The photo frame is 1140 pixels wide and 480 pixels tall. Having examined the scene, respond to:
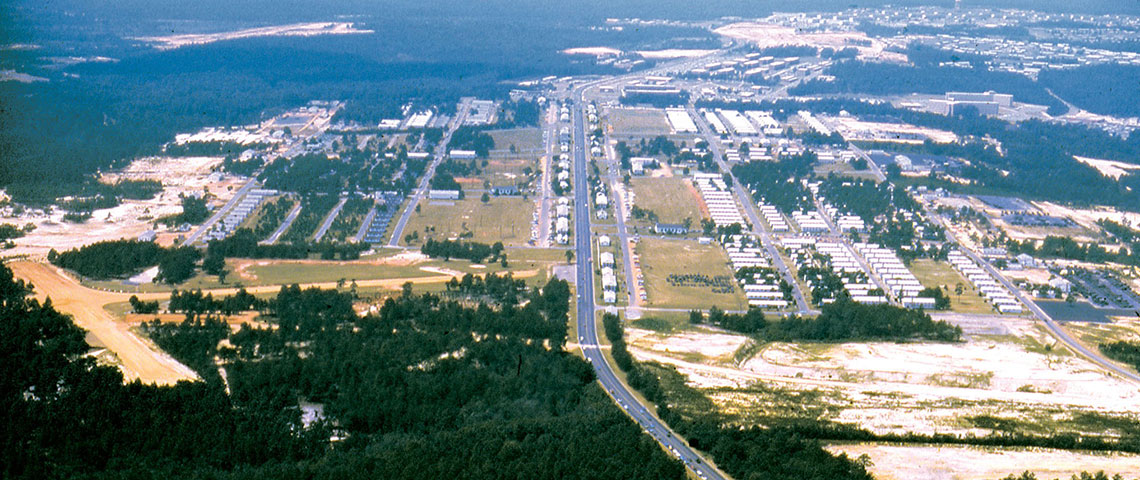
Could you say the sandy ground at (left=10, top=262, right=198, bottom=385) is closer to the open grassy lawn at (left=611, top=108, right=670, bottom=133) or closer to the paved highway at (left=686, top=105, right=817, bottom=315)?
the paved highway at (left=686, top=105, right=817, bottom=315)

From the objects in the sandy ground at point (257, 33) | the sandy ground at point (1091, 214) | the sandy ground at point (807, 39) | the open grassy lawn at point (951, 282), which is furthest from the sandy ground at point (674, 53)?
the open grassy lawn at point (951, 282)

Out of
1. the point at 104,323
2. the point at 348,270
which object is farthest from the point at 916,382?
the point at 104,323

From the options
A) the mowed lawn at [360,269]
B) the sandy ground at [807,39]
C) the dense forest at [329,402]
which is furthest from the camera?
the sandy ground at [807,39]

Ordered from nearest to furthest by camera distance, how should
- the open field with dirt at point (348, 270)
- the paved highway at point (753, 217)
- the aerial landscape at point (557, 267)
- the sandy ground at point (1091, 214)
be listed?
the aerial landscape at point (557, 267), the open field with dirt at point (348, 270), the paved highway at point (753, 217), the sandy ground at point (1091, 214)

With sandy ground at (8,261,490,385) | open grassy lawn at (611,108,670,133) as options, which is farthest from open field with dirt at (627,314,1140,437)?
open grassy lawn at (611,108,670,133)

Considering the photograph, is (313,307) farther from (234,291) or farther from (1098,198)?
(1098,198)

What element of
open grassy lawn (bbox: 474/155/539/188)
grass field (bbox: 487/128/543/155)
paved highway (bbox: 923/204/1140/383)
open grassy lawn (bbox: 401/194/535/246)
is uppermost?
grass field (bbox: 487/128/543/155)

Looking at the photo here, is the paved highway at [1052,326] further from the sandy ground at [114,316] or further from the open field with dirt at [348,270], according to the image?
the sandy ground at [114,316]
